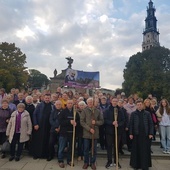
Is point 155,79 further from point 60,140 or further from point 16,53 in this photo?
point 60,140

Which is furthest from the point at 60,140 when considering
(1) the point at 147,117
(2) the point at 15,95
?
(2) the point at 15,95

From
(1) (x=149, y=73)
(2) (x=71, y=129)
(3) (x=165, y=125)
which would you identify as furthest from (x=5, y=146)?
(1) (x=149, y=73)

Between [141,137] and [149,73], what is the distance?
40492mm

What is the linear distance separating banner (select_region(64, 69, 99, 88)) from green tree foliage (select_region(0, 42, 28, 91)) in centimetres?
1935

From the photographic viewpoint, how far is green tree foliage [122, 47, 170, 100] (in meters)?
43.2

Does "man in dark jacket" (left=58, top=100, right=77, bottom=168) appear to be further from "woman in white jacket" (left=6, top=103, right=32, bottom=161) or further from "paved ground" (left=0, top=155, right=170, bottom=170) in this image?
"woman in white jacket" (left=6, top=103, right=32, bottom=161)

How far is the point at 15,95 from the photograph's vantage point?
9.52 meters

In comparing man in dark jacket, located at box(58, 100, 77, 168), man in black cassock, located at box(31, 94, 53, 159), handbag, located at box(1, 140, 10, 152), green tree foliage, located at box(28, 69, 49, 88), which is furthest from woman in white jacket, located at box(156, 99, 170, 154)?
green tree foliage, located at box(28, 69, 49, 88)

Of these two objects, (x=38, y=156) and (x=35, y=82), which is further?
(x=35, y=82)

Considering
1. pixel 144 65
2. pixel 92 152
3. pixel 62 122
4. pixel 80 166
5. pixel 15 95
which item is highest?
pixel 144 65

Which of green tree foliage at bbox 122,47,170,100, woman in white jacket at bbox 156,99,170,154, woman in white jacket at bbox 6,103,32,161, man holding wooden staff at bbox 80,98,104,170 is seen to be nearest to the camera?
man holding wooden staff at bbox 80,98,104,170

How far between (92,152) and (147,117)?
197cm

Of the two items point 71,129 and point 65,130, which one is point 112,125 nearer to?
point 71,129

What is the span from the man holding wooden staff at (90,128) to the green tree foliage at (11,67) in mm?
28847
